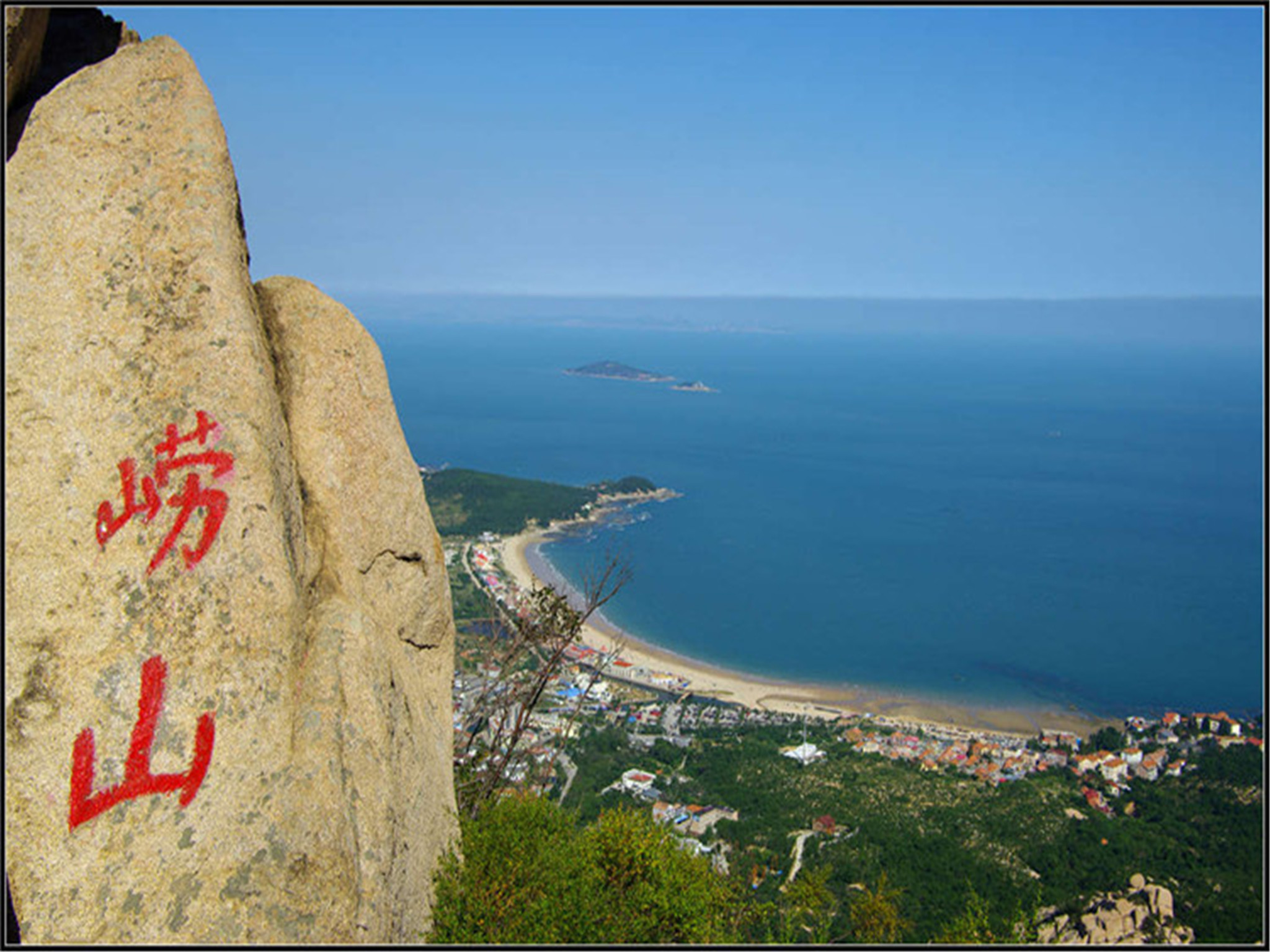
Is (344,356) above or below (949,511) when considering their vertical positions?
above

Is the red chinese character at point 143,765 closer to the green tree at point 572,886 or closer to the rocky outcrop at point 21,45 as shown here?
the green tree at point 572,886

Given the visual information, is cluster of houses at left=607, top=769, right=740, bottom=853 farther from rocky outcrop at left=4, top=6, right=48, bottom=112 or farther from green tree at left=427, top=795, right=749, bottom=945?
rocky outcrop at left=4, top=6, right=48, bottom=112

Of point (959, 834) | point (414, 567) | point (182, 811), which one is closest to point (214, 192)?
point (414, 567)

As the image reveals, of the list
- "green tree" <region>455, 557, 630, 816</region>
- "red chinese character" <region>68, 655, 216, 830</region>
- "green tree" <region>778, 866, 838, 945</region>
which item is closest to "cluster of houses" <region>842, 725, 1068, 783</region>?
"green tree" <region>778, 866, 838, 945</region>

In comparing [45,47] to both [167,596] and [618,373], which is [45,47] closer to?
[167,596]

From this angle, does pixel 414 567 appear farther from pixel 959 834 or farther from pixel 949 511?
pixel 949 511

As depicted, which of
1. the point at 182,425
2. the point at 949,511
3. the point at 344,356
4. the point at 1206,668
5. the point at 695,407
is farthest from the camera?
the point at 695,407
